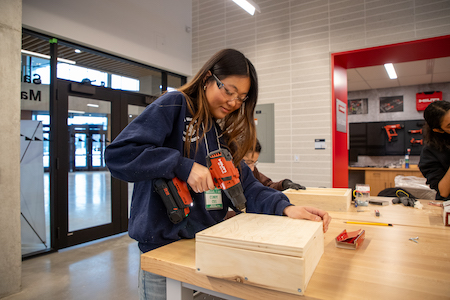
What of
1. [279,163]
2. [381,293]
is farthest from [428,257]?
[279,163]

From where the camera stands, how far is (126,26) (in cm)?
369

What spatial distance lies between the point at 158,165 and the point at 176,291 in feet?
1.25

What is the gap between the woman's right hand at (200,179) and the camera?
Result: 0.83 meters

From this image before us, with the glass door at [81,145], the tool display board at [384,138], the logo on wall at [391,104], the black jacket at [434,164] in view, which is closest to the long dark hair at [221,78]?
the black jacket at [434,164]

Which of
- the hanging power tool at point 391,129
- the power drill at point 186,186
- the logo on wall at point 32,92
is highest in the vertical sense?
the logo on wall at point 32,92

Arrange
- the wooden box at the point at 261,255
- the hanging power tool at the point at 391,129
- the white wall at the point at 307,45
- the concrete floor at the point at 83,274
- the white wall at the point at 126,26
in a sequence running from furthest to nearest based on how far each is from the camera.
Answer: the hanging power tool at the point at 391,129 < the white wall at the point at 307,45 < the white wall at the point at 126,26 < the concrete floor at the point at 83,274 < the wooden box at the point at 261,255

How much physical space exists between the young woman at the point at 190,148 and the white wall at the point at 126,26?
274 cm

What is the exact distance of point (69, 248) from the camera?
3287 mm

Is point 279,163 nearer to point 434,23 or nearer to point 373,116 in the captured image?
point 434,23

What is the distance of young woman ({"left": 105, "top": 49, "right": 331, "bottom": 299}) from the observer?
835 millimetres

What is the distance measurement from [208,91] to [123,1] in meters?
3.35

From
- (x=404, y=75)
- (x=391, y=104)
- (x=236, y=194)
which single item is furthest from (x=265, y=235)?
(x=391, y=104)

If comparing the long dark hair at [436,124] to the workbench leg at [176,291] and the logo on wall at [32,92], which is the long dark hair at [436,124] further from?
the logo on wall at [32,92]

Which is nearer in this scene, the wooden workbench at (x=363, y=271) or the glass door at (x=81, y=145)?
the wooden workbench at (x=363, y=271)
